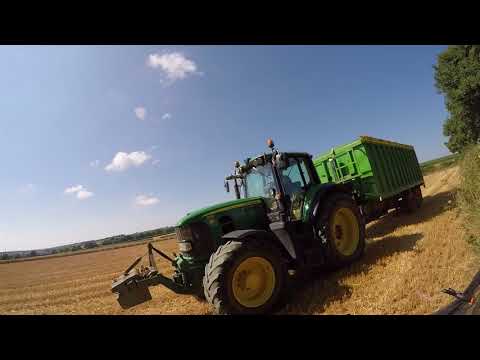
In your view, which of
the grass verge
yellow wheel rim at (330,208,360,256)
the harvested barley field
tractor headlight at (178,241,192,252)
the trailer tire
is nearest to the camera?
the harvested barley field

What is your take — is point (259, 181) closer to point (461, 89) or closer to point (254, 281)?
point (254, 281)

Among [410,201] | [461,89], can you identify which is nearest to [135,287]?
[410,201]

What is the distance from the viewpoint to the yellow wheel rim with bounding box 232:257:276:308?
4258 millimetres

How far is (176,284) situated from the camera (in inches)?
192

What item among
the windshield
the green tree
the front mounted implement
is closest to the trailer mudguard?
the windshield

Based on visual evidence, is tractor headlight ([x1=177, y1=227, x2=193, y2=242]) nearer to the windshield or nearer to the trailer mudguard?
the trailer mudguard

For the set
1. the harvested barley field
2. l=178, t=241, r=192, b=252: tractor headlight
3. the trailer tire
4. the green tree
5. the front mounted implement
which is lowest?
the harvested barley field

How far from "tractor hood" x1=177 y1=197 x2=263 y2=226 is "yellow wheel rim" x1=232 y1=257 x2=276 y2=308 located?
3.85ft

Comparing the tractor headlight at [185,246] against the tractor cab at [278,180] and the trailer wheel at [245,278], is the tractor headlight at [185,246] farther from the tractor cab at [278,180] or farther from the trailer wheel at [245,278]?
the tractor cab at [278,180]

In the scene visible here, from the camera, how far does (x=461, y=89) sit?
19.0 m

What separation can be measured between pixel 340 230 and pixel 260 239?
2397 mm
